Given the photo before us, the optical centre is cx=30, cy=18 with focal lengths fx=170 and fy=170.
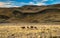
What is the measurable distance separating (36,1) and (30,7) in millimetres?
260

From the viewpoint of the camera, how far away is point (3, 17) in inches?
210

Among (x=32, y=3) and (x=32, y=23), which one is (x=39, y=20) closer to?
(x=32, y=23)

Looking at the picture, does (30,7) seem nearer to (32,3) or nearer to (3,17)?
(32,3)

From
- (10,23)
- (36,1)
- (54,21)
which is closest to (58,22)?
(54,21)

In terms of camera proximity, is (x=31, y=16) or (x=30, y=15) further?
(x=31, y=16)

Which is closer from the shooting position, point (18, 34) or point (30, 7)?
point (18, 34)

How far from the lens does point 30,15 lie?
5348mm

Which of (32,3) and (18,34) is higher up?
(32,3)

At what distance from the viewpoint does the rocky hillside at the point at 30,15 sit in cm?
525

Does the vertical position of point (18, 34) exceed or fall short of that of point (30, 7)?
it falls short

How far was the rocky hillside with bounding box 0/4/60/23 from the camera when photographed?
5246mm

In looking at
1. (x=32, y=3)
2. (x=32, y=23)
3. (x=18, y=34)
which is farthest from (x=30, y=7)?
(x=18, y=34)

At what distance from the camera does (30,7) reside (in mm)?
5188

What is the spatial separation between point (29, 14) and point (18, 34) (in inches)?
59.9
